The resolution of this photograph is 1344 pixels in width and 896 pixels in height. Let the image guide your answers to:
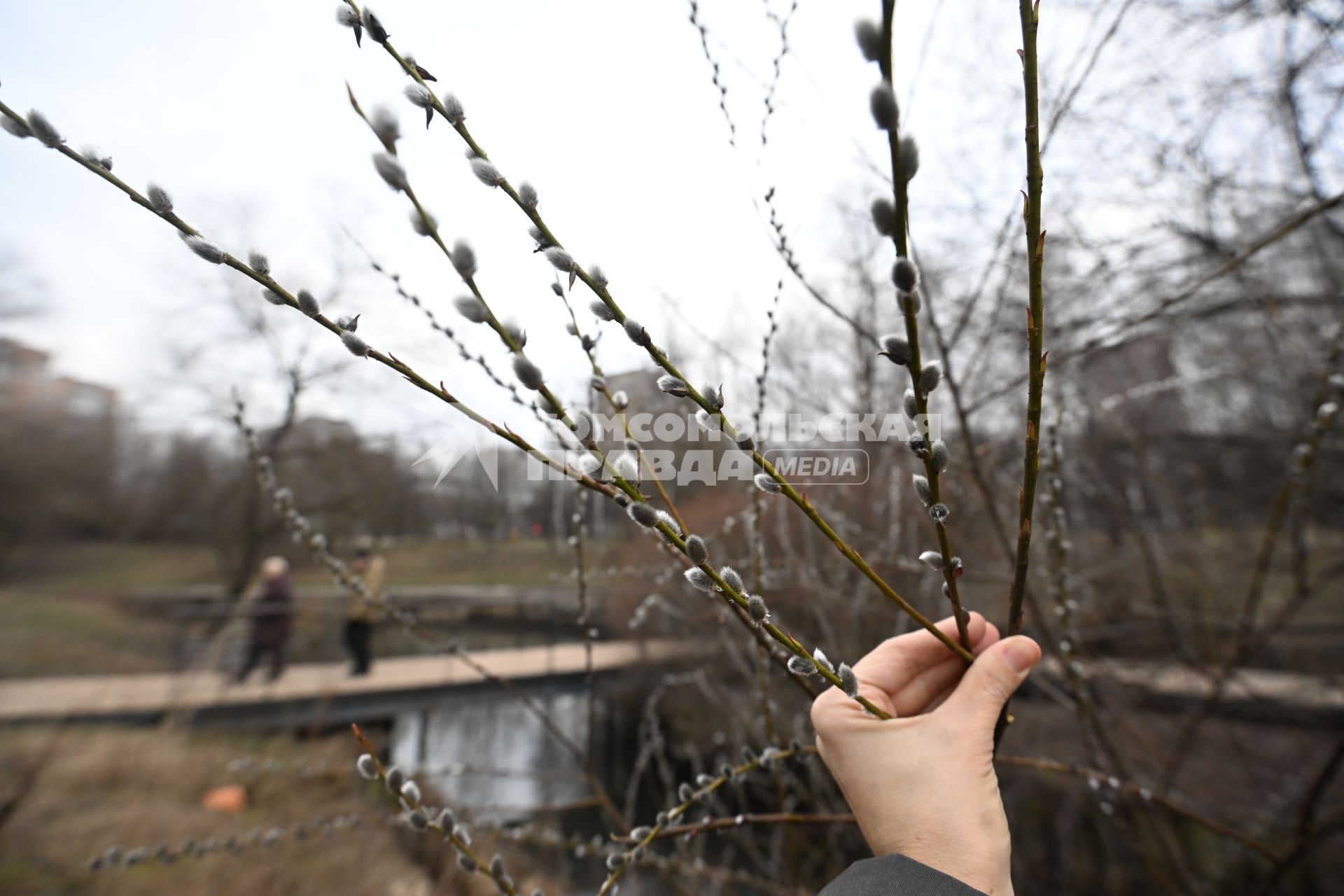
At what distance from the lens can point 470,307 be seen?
1.77 feet

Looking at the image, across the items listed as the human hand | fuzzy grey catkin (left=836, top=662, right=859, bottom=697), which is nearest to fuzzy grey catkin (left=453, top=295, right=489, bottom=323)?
fuzzy grey catkin (left=836, top=662, right=859, bottom=697)

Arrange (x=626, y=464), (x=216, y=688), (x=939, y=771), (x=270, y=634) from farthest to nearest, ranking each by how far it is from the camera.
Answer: (x=270, y=634) → (x=216, y=688) → (x=626, y=464) → (x=939, y=771)

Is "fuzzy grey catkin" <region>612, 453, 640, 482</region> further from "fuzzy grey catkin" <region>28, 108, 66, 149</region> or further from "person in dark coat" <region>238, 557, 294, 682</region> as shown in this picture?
"person in dark coat" <region>238, 557, 294, 682</region>

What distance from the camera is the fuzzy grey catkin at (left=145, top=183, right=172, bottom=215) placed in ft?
1.76

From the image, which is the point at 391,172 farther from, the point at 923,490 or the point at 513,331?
the point at 923,490

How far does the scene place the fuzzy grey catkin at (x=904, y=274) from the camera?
0.42 meters

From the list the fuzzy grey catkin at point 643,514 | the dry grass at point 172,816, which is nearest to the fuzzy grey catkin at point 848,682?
the fuzzy grey catkin at point 643,514

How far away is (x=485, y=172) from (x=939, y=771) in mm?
766

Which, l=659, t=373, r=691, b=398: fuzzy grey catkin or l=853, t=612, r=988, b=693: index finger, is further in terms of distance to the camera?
l=853, t=612, r=988, b=693: index finger

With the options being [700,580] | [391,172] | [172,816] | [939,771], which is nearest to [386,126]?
[391,172]

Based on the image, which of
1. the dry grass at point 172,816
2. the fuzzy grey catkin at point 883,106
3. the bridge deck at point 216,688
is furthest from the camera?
the bridge deck at point 216,688

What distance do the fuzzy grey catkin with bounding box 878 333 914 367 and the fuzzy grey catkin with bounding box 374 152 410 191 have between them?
38cm

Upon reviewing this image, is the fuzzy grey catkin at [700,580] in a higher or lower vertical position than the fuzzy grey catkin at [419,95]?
lower

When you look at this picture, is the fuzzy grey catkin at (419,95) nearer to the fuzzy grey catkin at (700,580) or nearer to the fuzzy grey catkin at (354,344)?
the fuzzy grey catkin at (354,344)
